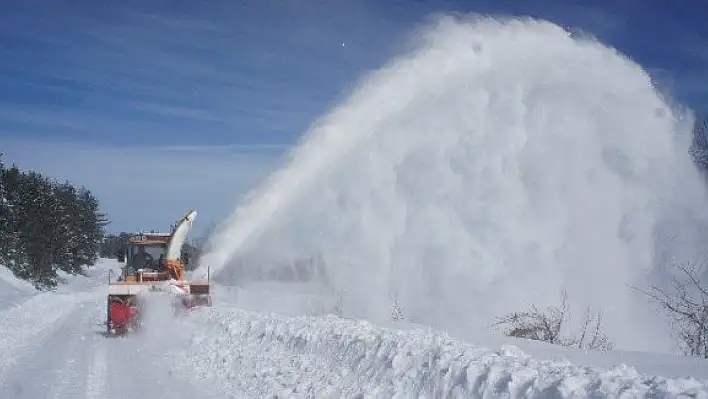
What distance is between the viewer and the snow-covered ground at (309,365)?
637 cm

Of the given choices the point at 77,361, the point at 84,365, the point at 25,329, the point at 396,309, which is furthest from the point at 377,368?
the point at 25,329

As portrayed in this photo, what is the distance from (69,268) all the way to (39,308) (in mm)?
39669

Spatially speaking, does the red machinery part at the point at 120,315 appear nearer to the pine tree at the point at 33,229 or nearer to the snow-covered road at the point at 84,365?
the snow-covered road at the point at 84,365

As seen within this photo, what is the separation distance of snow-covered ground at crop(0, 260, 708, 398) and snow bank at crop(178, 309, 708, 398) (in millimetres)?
17

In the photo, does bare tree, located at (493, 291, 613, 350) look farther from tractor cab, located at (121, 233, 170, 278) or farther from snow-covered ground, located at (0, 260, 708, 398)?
tractor cab, located at (121, 233, 170, 278)

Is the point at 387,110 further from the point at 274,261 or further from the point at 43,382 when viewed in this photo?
the point at 43,382

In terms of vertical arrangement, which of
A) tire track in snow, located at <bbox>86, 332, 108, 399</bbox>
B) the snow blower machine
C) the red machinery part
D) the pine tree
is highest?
the pine tree

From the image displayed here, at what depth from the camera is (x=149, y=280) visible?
1880 centimetres

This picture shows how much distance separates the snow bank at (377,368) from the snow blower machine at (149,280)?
3694mm

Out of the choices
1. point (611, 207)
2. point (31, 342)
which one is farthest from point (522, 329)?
point (31, 342)

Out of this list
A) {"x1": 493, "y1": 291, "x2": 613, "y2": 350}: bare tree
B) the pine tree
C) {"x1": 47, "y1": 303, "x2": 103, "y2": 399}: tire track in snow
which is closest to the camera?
{"x1": 47, "y1": 303, "x2": 103, "y2": 399}: tire track in snow

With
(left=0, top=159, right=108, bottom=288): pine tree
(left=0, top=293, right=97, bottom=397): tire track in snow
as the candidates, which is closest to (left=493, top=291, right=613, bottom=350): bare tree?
(left=0, top=293, right=97, bottom=397): tire track in snow

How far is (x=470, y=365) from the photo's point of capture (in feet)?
23.5

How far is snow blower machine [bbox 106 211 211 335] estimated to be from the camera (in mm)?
17266
